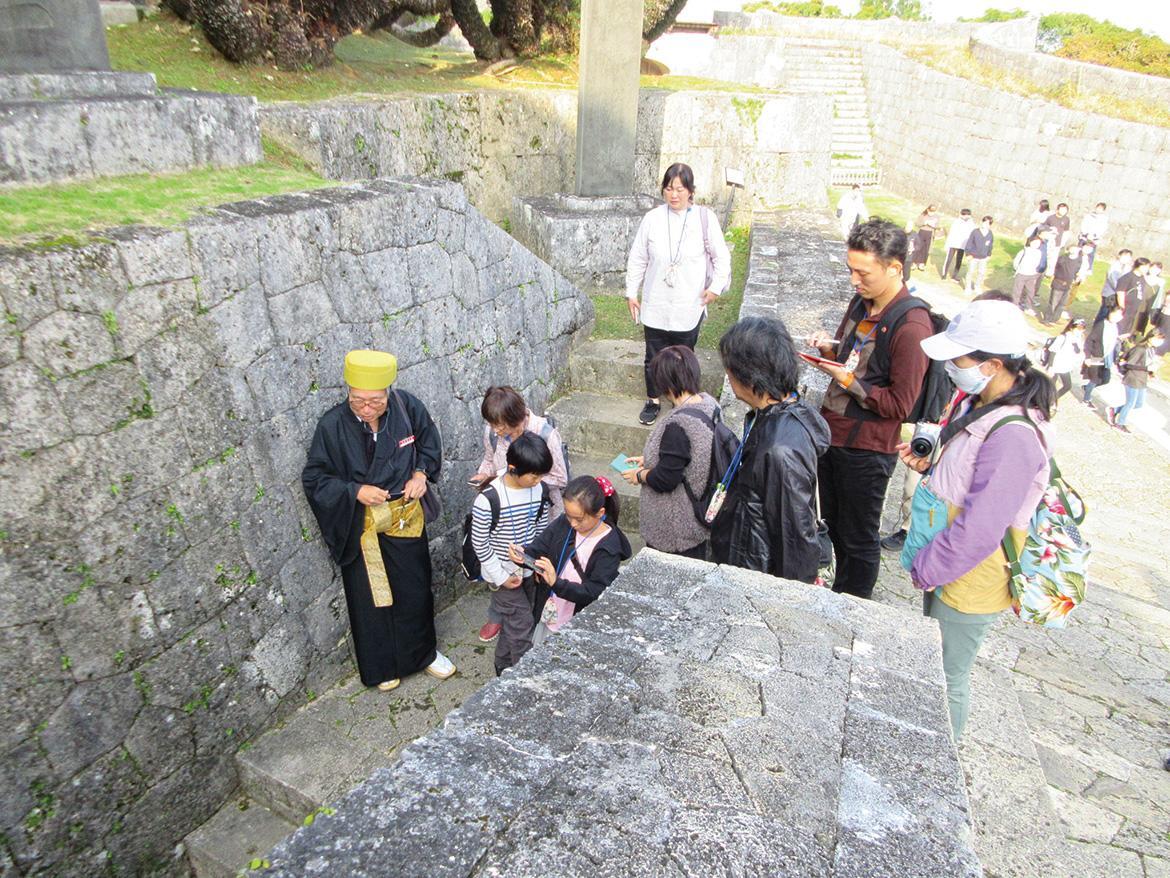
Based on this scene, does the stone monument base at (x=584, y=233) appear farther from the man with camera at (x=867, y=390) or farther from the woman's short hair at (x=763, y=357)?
the woman's short hair at (x=763, y=357)

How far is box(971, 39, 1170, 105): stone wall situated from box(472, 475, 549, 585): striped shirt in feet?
63.0

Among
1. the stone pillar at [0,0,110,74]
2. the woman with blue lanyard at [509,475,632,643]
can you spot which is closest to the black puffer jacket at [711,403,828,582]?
the woman with blue lanyard at [509,475,632,643]

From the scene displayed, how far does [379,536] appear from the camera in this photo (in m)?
3.78

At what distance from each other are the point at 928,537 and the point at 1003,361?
0.70 m

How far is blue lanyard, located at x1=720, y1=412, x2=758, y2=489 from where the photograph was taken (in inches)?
118

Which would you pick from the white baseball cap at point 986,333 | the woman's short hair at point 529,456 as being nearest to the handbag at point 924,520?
the white baseball cap at point 986,333

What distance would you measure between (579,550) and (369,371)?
4.18 feet

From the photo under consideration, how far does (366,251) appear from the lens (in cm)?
397

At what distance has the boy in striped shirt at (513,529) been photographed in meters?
3.73

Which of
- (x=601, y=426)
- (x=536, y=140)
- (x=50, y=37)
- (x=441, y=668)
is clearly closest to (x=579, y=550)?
(x=441, y=668)

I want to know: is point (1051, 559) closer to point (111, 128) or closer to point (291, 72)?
point (111, 128)

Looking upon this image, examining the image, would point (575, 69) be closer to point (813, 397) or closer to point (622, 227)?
point (622, 227)

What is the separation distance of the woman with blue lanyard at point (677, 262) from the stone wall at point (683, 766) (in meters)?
3.41

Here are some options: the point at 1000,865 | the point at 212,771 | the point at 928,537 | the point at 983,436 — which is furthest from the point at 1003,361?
the point at 212,771
